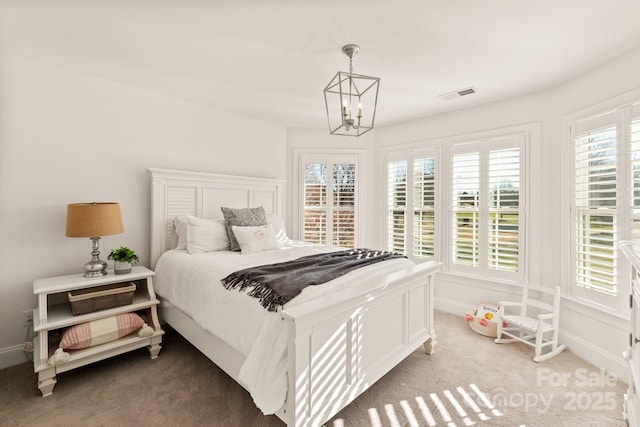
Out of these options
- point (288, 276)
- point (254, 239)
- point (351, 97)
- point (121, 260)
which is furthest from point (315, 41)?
point (121, 260)

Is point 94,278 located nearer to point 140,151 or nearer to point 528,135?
point 140,151

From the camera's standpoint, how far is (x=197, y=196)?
342 centimetres

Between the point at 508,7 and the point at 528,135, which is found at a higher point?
the point at 508,7

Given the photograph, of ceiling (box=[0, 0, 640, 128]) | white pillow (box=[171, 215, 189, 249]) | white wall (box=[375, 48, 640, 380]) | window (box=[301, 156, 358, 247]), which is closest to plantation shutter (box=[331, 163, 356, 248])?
window (box=[301, 156, 358, 247])

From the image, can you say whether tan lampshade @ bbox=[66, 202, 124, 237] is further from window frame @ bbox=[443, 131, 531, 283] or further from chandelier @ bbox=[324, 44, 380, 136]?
window frame @ bbox=[443, 131, 531, 283]

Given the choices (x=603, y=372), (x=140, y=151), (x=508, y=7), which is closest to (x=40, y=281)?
(x=140, y=151)

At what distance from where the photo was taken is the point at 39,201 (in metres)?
2.53

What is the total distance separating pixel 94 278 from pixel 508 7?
3.51 metres

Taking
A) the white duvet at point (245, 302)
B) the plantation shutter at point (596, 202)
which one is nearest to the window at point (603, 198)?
the plantation shutter at point (596, 202)

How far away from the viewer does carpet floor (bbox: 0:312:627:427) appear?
186 centimetres

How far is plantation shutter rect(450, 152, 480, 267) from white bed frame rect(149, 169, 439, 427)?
131cm

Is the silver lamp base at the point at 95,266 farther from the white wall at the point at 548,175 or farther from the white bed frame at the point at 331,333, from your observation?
the white wall at the point at 548,175

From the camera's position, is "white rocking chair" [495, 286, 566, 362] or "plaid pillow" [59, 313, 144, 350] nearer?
"plaid pillow" [59, 313, 144, 350]

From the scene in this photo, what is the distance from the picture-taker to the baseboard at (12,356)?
2398 millimetres
